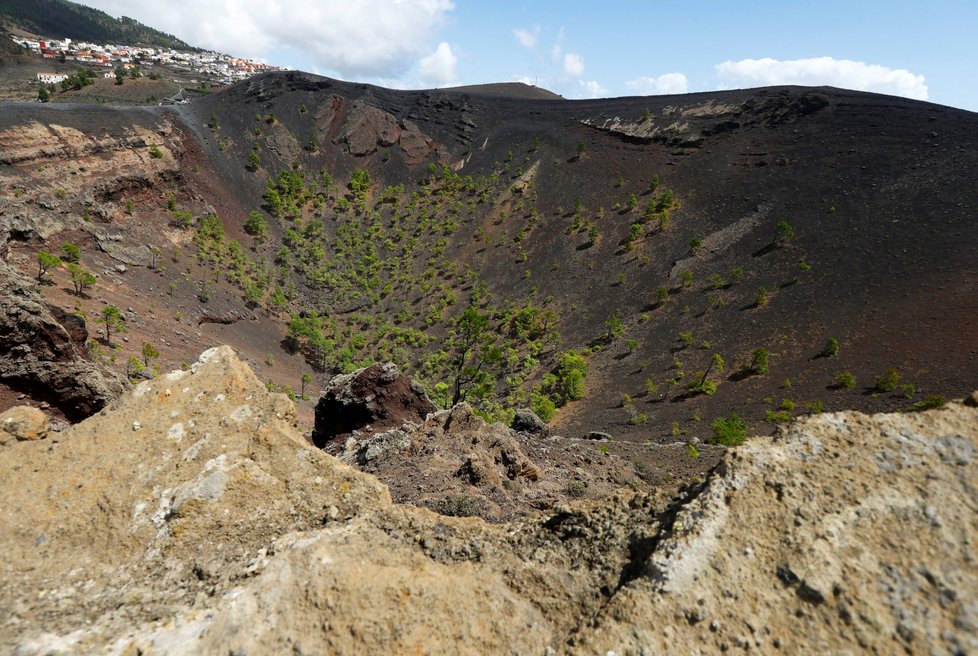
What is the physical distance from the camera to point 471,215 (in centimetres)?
5959

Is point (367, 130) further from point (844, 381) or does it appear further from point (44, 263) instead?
point (844, 381)

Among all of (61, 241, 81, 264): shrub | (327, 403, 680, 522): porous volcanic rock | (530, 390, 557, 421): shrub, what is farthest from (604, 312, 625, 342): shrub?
(61, 241, 81, 264): shrub

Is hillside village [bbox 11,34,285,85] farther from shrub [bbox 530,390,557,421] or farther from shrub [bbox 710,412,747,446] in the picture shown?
shrub [bbox 710,412,747,446]

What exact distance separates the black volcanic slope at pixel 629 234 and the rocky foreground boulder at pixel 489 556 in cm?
2249

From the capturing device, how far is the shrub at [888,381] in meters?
25.1

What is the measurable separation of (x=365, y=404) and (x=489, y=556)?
14.2 meters

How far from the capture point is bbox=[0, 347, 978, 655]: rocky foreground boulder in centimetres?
476

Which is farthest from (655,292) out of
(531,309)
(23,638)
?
(23,638)

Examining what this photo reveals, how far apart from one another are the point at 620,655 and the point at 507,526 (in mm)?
3400

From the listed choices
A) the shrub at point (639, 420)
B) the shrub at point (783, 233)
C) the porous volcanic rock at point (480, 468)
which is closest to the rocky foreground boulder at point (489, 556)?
the porous volcanic rock at point (480, 468)

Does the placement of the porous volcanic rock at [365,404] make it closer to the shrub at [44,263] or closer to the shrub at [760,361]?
the shrub at [44,263]

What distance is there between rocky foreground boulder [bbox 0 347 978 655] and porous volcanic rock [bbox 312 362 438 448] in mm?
11758

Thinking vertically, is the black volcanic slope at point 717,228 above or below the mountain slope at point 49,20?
below

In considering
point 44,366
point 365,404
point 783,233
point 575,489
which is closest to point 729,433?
point 575,489
